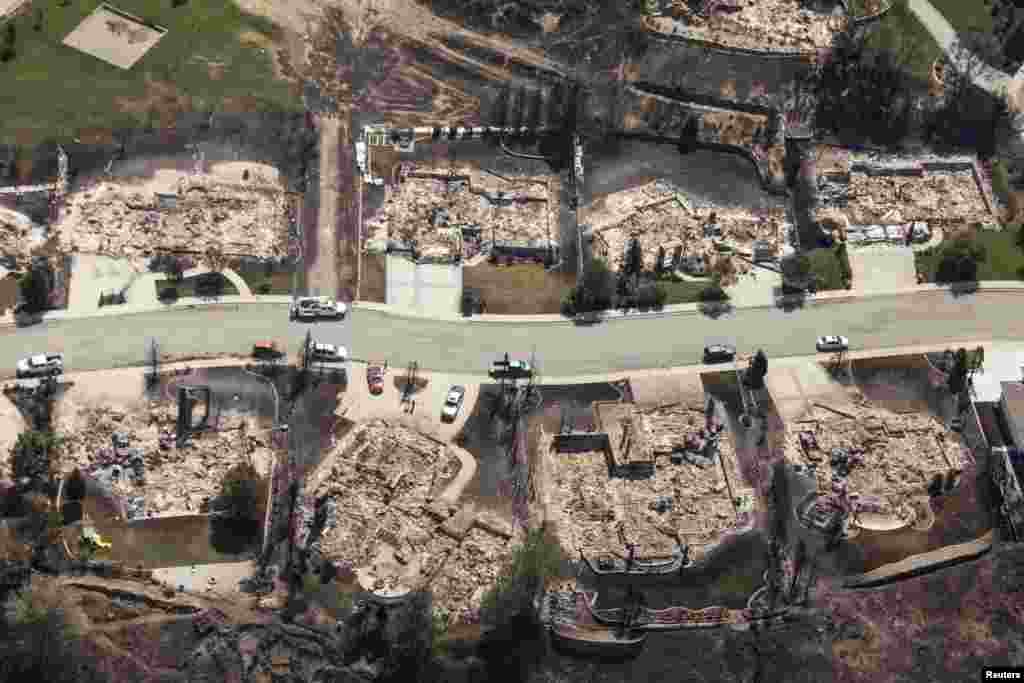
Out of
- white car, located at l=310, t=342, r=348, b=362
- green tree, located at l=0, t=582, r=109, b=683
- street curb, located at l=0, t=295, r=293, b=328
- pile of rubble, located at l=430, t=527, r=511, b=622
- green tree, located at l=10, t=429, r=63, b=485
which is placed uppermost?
street curb, located at l=0, t=295, r=293, b=328

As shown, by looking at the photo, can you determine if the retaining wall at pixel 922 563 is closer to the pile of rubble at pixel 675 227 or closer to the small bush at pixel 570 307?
the pile of rubble at pixel 675 227

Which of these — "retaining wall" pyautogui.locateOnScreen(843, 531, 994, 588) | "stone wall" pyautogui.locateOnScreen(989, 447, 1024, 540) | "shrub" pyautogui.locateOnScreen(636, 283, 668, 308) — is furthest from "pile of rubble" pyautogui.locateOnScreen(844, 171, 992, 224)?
"retaining wall" pyautogui.locateOnScreen(843, 531, 994, 588)

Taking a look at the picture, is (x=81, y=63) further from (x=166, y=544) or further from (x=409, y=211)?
(x=166, y=544)

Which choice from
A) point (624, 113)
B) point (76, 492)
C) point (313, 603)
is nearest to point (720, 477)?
point (313, 603)

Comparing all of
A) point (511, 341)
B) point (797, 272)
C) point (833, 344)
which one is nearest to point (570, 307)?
point (511, 341)

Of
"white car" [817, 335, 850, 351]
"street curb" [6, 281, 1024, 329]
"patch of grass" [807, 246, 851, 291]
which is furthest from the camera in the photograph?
"patch of grass" [807, 246, 851, 291]

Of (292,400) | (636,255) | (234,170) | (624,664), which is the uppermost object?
(234,170)

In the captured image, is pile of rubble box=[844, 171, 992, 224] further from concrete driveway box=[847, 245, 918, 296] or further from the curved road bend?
the curved road bend
